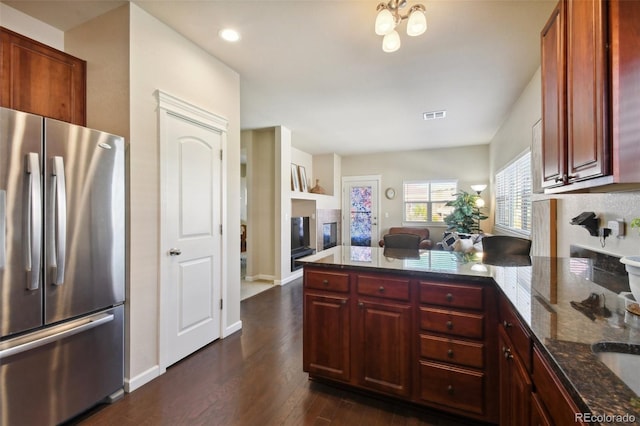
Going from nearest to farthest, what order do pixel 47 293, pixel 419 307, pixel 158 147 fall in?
pixel 47 293 < pixel 419 307 < pixel 158 147

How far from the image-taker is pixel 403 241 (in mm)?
2891

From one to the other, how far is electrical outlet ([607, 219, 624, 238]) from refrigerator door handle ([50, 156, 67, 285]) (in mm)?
3134

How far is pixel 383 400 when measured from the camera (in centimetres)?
194

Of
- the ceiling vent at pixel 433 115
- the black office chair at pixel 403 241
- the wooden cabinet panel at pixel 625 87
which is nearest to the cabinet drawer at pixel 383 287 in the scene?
the black office chair at pixel 403 241

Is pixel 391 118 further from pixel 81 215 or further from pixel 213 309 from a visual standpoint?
pixel 81 215

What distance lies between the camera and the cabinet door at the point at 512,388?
3.55ft

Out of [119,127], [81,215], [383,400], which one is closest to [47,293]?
[81,215]

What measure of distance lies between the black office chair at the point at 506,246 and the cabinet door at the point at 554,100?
103cm

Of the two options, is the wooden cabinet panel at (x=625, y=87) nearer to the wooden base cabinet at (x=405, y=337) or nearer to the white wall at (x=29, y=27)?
the wooden base cabinet at (x=405, y=337)

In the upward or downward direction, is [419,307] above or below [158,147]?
below

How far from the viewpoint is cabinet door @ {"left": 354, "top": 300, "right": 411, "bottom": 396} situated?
1.80 m

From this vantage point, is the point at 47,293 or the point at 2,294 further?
the point at 47,293

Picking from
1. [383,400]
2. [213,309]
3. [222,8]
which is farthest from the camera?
[213,309]

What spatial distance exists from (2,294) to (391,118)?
15.0 feet
